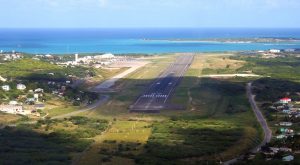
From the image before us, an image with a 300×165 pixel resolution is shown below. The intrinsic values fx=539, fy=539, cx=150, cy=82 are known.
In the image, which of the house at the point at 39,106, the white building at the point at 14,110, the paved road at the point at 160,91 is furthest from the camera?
the paved road at the point at 160,91

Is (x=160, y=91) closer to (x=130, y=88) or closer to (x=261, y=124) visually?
(x=130, y=88)

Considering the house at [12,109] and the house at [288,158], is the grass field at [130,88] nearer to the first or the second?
the house at [12,109]

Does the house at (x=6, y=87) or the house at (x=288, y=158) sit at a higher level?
the house at (x=6, y=87)

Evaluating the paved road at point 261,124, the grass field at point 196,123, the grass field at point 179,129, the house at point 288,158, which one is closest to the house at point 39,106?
the grass field at point 179,129

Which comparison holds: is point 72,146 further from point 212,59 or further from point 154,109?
point 212,59

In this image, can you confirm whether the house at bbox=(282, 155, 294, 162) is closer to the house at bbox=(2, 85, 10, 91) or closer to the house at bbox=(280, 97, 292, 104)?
the house at bbox=(280, 97, 292, 104)

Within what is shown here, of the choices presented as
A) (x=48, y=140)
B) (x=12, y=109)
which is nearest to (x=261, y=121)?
(x=48, y=140)

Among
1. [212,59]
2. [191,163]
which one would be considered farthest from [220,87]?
[212,59]

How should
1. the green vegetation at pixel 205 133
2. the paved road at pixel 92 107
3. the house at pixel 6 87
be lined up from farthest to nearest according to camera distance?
the house at pixel 6 87
the paved road at pixel 92 107
the green vegetation at pixel 205 133
